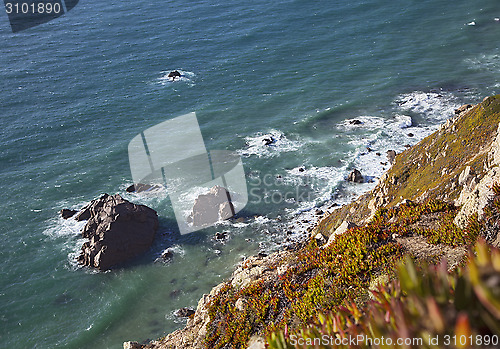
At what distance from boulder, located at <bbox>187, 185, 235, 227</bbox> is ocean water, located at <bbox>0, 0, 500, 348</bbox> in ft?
5.50

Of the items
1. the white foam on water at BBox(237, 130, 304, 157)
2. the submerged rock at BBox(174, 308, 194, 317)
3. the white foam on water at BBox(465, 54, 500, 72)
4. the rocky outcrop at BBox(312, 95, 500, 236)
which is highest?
the rocky outcrop at BBox(312, 95, 500, 236)

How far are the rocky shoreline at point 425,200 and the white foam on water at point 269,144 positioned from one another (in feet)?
61.8

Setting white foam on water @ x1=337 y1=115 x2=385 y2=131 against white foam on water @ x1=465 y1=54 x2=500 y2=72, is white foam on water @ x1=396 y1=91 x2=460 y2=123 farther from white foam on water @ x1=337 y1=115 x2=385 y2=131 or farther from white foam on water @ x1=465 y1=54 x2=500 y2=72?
white foam on water @ x1=465 y1=54 x2=500 y2=72

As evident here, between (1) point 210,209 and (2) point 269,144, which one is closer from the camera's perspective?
(1) point 210,209

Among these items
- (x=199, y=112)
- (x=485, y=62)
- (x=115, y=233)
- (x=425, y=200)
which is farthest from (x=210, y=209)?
(x=485, y=62)

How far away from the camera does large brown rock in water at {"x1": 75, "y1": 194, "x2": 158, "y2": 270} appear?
37688mm

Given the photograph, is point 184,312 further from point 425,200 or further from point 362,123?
point 362,123

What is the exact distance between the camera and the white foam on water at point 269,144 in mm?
49500

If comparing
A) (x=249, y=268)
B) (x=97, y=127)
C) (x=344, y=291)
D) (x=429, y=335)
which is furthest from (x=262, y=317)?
(x=97, y=127)

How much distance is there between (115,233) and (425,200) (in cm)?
2791

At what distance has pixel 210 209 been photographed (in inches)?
1630

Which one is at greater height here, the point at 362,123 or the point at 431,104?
the point at 431,104

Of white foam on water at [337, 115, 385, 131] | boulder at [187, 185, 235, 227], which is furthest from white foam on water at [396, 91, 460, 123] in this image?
boulder at [187, 185, 235, 227]

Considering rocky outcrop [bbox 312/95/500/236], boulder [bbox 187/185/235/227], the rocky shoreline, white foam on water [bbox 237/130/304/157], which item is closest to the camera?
the rocky shoreline
